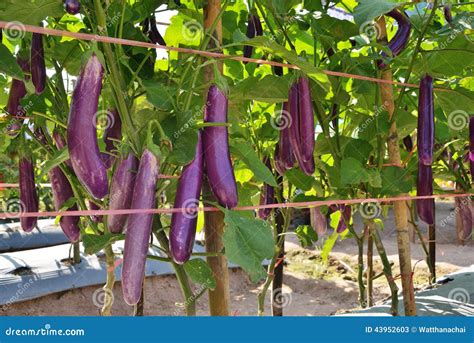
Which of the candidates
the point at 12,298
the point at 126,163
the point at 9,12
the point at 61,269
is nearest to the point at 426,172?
the point at 126,163

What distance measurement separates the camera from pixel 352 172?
1302 millimetres

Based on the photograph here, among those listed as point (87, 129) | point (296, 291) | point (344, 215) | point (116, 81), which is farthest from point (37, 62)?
point (296, 291)

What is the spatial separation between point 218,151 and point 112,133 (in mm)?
274

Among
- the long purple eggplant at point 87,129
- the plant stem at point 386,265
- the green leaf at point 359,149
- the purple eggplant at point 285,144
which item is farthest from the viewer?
the plant stem at point 386,265

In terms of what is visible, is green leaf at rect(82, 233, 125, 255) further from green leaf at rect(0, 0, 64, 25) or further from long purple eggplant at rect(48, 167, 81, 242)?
green leaf at rect(0, 0, 64, 25)

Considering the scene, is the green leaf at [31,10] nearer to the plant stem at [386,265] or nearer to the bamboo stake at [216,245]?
the bamboo stake at [216,245]

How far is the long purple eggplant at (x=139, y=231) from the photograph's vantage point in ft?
2.67

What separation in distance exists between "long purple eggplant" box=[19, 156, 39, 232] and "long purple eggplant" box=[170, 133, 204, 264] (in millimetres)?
410

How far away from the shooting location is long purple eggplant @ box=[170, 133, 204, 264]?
867 millimetres

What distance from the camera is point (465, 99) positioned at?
1.37m

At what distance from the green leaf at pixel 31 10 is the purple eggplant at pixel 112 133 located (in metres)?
0.21

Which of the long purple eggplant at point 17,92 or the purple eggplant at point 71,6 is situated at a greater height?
the purple eggplant at point 71,6

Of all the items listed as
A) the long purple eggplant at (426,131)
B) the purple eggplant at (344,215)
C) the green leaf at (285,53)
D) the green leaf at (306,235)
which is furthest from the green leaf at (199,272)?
the green leaf at (306,235)

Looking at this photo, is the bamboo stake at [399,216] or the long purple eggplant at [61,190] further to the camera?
the bamboo stake at [399,216]
